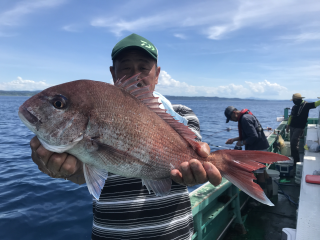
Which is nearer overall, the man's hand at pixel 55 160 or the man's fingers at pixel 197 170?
the man's hand at pixel 55 160

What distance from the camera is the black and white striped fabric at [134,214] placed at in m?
1.94

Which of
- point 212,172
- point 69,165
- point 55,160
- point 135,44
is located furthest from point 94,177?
point 135,44

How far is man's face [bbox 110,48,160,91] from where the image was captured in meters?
2.26

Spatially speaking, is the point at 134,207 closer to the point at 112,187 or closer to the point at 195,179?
the point at 112,187

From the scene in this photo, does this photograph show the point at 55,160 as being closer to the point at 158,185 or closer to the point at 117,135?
the point at 117,135

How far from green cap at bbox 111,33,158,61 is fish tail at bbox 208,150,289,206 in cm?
121

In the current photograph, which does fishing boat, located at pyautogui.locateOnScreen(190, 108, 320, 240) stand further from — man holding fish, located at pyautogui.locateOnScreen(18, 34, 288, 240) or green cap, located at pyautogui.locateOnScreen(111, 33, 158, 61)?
green cap, located at pyautogui.locateOnScreen(111, 33, 158, 61)

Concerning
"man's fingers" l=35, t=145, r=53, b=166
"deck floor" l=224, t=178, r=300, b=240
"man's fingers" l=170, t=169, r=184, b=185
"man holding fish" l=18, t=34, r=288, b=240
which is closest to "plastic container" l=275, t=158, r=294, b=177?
"deck floor" l=224, t=178, r=300, b=240

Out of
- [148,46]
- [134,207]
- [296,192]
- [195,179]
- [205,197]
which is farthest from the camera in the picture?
[296,192]

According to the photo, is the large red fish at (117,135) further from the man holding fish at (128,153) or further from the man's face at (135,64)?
the man's face at (135,64)

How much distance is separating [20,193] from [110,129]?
733 cm

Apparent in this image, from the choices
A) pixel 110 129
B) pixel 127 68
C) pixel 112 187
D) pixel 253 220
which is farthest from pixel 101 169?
pixel 253 220

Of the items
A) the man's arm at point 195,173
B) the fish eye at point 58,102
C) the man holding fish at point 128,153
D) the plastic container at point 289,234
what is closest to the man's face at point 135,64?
the man holding fish at point 128,153

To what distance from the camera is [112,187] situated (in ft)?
6.65
